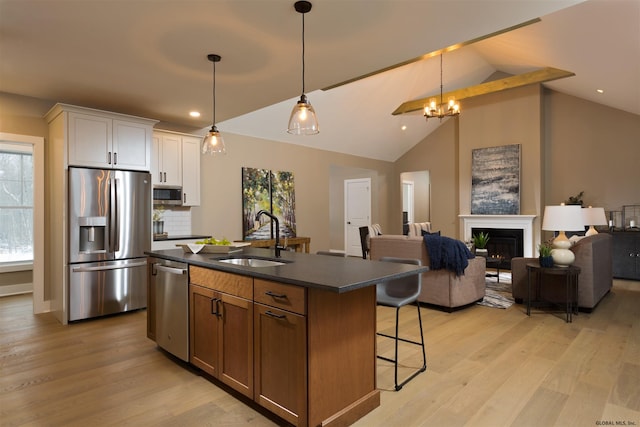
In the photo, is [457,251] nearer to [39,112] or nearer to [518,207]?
[518,207]

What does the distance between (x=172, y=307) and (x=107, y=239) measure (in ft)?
6.24

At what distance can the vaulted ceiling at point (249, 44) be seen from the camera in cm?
247

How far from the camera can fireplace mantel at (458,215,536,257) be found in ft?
24.4

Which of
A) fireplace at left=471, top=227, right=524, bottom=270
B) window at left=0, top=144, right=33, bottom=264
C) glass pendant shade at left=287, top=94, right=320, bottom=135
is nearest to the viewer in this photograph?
glass pendant shade at left=287, top=94, right=320, bottom=135

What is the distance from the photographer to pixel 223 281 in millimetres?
2445

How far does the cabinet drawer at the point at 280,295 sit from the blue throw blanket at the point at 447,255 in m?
2.69

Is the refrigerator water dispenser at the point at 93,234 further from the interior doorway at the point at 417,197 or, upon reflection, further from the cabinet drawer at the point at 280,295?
the interior doorway at the point at 417,197

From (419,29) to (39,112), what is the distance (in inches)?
175

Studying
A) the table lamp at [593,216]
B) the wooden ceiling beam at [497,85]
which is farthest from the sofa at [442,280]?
the wooden ceiling beam at [497,85]

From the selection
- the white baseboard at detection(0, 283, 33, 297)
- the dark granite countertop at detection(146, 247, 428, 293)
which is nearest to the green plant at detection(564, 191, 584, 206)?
the dark granite countertop at detection(146, 247, 428, 293)

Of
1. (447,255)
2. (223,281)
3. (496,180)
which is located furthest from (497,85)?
(223,281)

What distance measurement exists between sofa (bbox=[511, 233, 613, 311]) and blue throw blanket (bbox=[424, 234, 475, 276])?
3.24 feet

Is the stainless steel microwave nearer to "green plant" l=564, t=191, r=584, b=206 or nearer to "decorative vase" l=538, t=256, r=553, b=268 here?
"decorative vase" l=538, t=256, r=553, b=268

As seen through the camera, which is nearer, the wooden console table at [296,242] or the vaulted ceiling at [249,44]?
the vaulted ceiling at [249,44]
